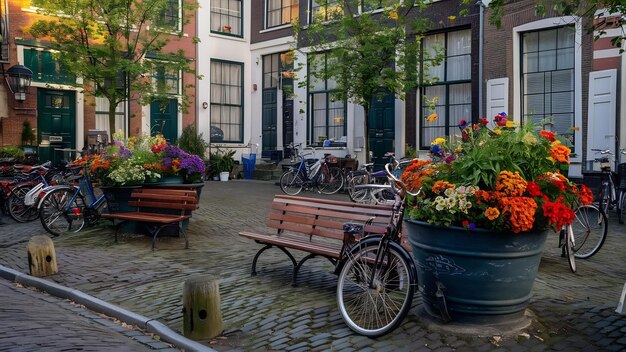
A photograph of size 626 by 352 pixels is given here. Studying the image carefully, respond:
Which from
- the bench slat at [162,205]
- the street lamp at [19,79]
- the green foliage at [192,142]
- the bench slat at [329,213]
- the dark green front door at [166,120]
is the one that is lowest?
the bench slat at [162,205]

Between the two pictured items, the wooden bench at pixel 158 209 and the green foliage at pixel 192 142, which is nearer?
the wooden bench at pixel 158 209

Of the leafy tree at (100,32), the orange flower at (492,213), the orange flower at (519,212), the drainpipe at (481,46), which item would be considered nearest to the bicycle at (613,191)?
the drainpipe at (481,46)

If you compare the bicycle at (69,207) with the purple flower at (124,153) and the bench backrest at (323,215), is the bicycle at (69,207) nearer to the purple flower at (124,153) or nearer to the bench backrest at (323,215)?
the purple flower at (124,153)

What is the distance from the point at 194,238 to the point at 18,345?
508 cm

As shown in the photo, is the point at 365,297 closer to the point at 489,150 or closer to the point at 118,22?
the point at 489,150

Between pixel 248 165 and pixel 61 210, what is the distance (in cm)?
1310

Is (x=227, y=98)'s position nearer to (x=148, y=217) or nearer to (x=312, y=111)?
(x=312, y=111)

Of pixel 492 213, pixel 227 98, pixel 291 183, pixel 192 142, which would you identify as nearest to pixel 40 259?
pixel 492 213

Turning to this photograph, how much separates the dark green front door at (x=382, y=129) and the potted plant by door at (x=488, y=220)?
583 inches

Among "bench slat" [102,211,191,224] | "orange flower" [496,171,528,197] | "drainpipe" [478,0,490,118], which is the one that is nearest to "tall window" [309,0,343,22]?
"drainpipe" [478,0,490,118]

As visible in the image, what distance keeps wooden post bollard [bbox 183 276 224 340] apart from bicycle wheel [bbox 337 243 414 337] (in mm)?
1048

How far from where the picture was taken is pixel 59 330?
541 cm

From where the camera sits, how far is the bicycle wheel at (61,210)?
10.6 m

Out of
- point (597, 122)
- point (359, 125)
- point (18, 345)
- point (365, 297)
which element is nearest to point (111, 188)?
point (18, 345)
